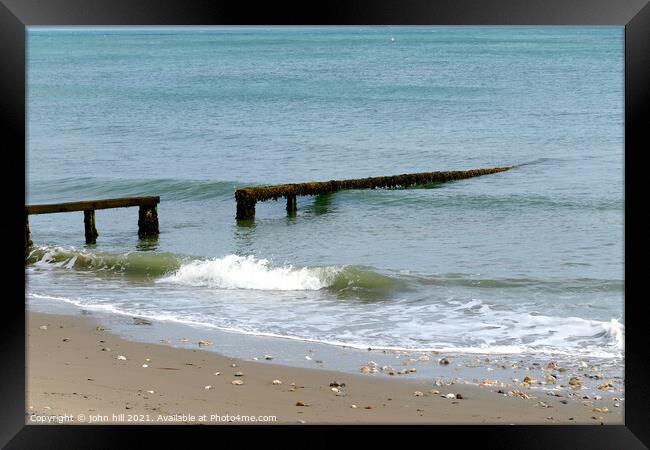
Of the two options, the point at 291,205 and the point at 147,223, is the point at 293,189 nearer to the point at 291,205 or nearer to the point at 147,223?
the point at 291,205

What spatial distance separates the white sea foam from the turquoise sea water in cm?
4

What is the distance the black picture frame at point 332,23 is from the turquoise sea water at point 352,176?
312 centimetres

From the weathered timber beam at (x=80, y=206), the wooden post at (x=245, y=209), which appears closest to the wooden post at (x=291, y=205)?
the wooden post at (x=245, y=209)

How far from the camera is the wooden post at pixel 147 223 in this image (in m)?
14.9

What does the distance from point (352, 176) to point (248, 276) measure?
1245cm

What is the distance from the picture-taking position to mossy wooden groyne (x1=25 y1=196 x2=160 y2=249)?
12.9 m

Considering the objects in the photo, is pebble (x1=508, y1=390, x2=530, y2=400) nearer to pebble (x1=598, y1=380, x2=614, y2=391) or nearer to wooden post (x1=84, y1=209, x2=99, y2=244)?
pebble (x1=598, y1=380, x2=614, y2=391)

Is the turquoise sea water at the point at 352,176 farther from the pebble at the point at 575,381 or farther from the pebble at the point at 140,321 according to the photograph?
the pebble at the point at 575,381

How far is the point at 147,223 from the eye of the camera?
49.2 ft

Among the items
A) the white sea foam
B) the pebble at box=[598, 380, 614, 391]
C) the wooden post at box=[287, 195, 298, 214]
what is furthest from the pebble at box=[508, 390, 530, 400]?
the wooden post at box=[287, 195, 298, 214]

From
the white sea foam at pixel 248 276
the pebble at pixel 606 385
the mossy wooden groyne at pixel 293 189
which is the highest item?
the mossy wooden groyne at pixel 293 189

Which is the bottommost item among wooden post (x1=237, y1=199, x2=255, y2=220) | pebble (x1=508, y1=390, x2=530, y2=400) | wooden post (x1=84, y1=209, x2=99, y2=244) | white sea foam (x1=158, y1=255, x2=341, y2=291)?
pebble (x1=508, y1=390, x2=530, y2=400)

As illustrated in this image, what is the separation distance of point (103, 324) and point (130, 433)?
4.22m

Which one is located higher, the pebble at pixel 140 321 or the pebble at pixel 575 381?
the pebble at pixel 140 321
